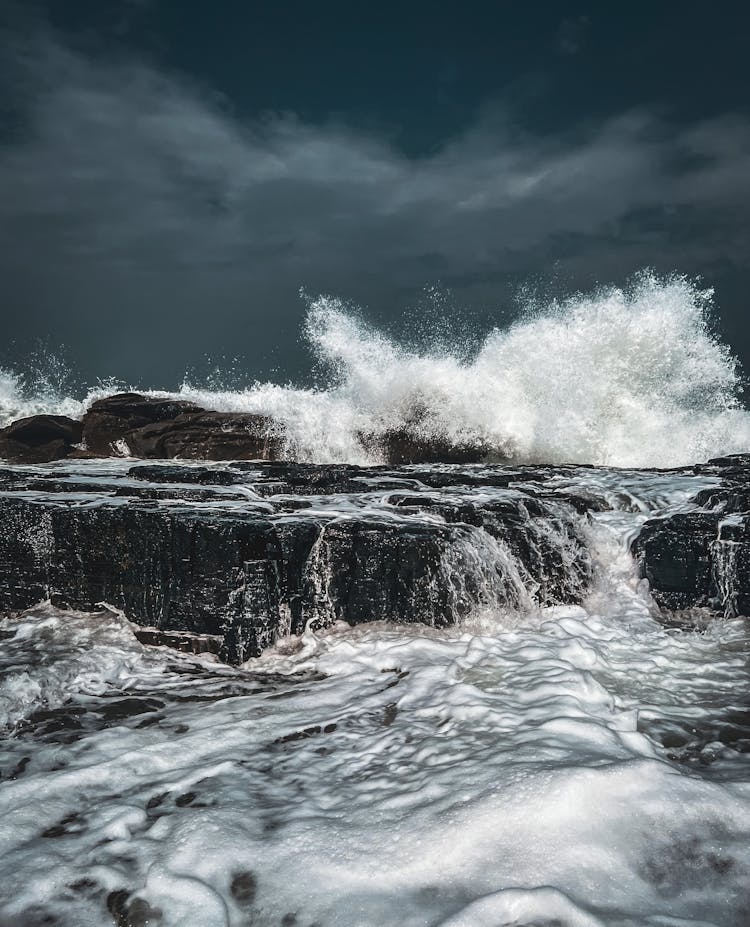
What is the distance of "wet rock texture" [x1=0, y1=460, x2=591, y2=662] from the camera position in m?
4.20

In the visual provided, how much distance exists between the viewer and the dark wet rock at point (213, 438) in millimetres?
11781

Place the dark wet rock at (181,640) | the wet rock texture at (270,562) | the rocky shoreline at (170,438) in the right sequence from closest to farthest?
the dark wet rock at (181,640) < the wet rock texture at (270,562) < the rocky shoreline at (170,438)

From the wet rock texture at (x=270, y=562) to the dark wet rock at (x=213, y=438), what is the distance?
6.57 meters

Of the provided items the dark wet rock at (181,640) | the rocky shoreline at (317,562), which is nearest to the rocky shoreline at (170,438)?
the rocky shoreline at (317,562)

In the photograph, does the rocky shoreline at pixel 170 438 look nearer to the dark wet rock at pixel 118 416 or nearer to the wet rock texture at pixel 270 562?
the dark wet rock at pixel 118 416

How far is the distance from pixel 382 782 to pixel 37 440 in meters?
12.7

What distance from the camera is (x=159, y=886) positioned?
1.86 m

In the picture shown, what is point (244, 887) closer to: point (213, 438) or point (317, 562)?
point (317, 562)

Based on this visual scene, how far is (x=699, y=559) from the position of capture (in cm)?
459

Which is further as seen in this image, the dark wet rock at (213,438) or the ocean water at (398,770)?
the dark wet rock at (213,438)

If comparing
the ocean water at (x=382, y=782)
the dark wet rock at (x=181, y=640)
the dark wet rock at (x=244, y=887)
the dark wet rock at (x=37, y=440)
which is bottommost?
the dark wet rock at (x=244, y=887)

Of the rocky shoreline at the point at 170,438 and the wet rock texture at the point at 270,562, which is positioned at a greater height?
the rocky shoreline at the point at 170,438

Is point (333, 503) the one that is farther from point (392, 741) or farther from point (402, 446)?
point (402, 446)

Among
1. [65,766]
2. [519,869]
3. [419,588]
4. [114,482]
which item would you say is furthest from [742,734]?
[114,482]
